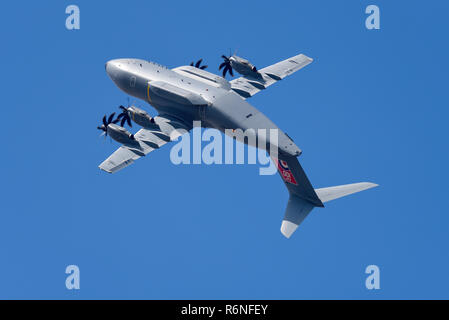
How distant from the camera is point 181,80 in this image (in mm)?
69125

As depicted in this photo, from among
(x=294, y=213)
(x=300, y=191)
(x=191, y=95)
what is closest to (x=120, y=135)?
(x=191, y=95)

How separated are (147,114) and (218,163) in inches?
320

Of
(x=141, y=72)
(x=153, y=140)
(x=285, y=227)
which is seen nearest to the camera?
(x=285, y=227)

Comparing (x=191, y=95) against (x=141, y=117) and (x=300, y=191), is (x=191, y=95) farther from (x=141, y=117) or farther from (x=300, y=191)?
(x=300, y=191)

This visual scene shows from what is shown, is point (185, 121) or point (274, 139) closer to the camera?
point (274, 139)

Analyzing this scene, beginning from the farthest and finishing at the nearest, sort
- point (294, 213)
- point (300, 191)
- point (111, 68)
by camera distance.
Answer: point (111, 68) → point (300, 191) → point (294, 213)

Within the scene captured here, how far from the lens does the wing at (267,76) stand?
72188 mm

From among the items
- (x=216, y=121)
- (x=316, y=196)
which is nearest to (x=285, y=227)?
(x=316, y=196)

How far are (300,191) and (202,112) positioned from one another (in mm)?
10920

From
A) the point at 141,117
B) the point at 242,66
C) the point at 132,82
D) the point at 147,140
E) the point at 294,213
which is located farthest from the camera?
the point at 242,66

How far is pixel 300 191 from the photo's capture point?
203 ft

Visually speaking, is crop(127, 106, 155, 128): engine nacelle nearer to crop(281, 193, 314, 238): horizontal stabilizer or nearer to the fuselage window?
the fuselage window

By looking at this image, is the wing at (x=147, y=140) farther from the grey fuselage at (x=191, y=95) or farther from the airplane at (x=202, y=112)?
the grey fuselage at (x=191, y=95)

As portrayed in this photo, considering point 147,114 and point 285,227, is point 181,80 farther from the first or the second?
point 285,227
